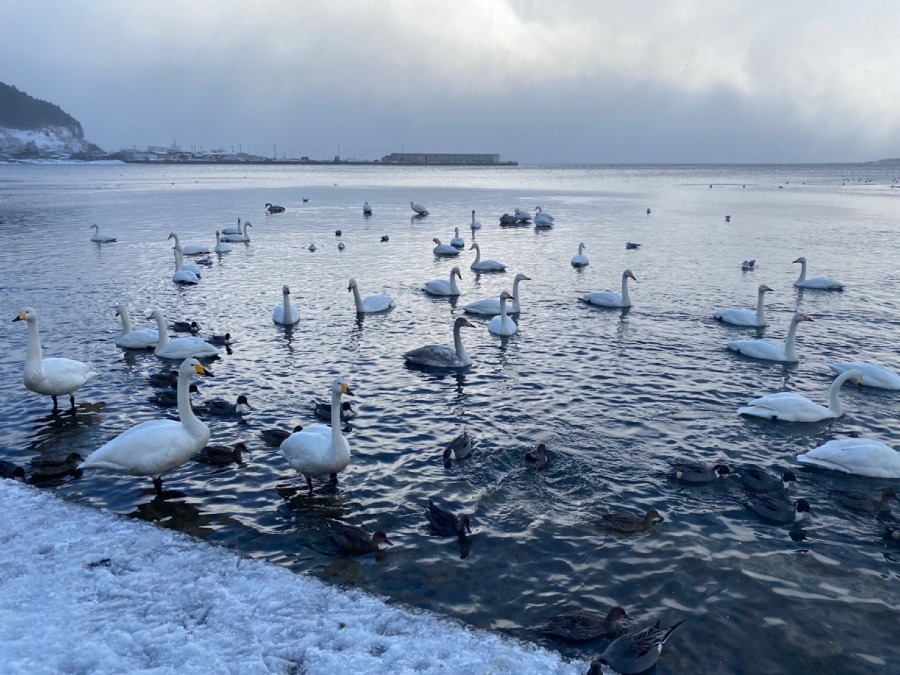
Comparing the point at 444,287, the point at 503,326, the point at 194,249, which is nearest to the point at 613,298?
the point at 503,326

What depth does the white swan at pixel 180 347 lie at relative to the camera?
13.6 metres

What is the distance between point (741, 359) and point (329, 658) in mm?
11055

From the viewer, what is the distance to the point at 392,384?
12305 mm

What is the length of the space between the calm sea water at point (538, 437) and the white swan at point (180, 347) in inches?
13.4

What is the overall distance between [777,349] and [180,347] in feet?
40.3

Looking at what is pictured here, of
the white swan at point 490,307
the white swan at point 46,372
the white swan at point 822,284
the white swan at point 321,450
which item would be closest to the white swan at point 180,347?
the white swan at point 46,372

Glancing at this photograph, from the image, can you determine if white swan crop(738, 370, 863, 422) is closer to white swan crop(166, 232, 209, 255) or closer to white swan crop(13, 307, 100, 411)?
white swan crop(13, 307, 100, 411)

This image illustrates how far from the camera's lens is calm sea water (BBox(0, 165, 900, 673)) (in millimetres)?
6461

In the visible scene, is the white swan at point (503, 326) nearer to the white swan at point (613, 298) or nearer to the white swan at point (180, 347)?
the white swan at point (613, 298)

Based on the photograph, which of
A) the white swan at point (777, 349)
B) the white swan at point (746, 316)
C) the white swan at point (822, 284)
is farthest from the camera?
the white swan at point (822, 284)

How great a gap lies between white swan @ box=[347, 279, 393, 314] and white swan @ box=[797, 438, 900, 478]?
1119 centimetres

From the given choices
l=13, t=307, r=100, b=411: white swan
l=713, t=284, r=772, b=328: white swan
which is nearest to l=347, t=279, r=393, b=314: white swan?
l=13, t=307, r=100, b=411: white swan

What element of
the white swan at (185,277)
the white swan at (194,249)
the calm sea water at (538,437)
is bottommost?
the calm sea water at (538,437)

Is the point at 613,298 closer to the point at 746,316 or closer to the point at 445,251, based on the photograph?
the point at 746,316
